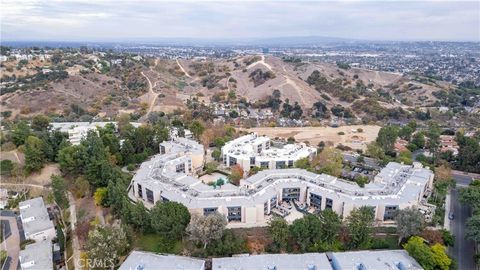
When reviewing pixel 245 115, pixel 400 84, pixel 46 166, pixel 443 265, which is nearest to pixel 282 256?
pixel 443 265

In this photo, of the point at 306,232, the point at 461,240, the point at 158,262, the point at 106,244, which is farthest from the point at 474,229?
the point at 106,244

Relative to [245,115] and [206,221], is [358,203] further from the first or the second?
[245,115]

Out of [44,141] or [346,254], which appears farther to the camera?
[44,141]

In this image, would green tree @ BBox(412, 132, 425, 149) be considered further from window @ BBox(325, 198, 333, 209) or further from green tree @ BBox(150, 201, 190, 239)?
green tree @ BBox(150, 201, 190, 239)

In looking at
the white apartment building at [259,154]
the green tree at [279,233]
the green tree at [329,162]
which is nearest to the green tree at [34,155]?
the white apartment building at [259,154]

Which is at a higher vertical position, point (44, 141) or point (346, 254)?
point (44, 141)

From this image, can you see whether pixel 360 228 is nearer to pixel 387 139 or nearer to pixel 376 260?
pixel 376 260
